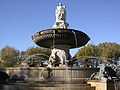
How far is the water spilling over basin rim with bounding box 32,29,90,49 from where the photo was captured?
48.0ft

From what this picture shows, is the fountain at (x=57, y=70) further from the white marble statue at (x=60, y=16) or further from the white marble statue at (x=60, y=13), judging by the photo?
the white marble statue at (x=60, y=13)

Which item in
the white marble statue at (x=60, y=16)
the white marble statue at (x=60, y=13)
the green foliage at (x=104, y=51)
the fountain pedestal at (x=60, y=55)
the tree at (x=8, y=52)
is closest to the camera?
the fountain pedestal at (x=60, y=55)

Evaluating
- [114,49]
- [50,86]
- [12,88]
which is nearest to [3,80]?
[12,88]

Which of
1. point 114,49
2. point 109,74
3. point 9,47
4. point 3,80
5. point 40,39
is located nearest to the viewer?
point 109,74

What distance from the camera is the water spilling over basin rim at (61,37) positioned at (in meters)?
14.6

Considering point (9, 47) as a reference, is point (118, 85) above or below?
below

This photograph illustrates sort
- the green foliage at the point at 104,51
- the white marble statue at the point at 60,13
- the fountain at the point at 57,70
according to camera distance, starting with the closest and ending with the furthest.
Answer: the fountain at the point at 57,70, the white marble statue at the point at 60,13, the green foliage at the point at 104,51

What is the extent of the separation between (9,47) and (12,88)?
46.2 m

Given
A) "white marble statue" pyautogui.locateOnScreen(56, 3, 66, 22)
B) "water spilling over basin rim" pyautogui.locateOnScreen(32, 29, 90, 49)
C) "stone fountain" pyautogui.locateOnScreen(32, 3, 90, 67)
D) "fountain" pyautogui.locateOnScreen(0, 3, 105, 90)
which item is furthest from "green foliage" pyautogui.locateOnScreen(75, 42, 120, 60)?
"water spilling over basin rim" pyautogui.locateOnScreen(32, 29, 90, 49)

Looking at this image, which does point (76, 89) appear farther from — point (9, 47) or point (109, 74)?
point (9, 47)

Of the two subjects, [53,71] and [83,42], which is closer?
[53,71]

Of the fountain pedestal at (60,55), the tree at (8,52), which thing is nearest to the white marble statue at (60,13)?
the fountain pedestal at (60,55)

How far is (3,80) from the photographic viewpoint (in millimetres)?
13078

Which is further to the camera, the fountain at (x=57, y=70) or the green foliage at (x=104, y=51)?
the green foliage at (x=104, y=51)
